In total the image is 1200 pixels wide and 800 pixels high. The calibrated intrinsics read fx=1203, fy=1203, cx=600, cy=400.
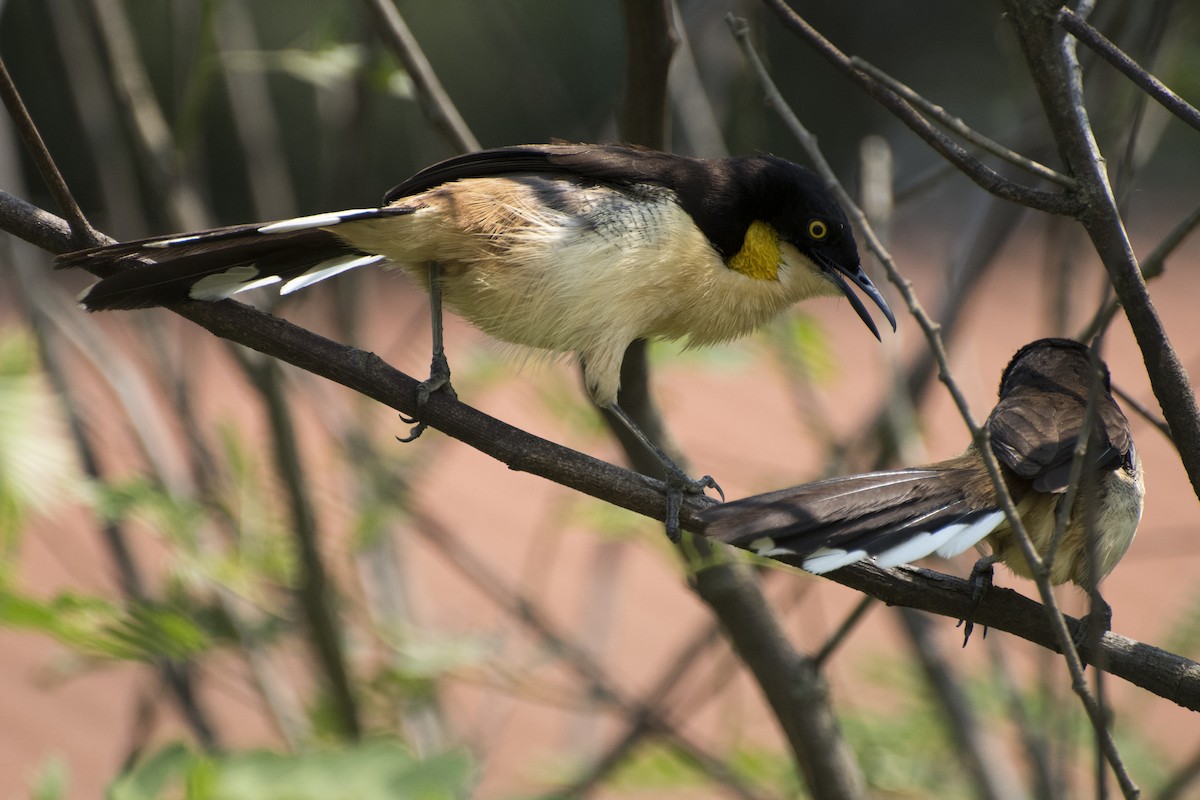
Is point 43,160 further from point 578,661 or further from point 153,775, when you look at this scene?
point 578,661

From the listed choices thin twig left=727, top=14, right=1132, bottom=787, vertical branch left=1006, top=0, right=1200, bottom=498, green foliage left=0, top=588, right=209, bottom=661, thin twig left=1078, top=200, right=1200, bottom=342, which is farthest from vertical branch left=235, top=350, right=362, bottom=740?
vertical branch left=1006, top=0, right=1200, bottom=498

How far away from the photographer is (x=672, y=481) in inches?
118

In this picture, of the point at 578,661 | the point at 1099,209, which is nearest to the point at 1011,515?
the point at 1099,209

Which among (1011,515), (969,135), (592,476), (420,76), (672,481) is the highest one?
(420,76)

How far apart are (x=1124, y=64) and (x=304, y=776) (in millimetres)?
2072

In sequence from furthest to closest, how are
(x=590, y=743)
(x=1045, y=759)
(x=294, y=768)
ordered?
(x=590, y=743) → (x=1045, y=759) → (x=294, y=768)

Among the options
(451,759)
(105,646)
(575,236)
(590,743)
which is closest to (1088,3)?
(575,236)

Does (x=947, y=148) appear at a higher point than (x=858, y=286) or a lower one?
lower

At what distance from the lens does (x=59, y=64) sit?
5230 mm

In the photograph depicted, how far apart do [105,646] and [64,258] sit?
1.23 meters

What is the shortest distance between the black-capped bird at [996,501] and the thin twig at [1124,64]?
2.05 ft

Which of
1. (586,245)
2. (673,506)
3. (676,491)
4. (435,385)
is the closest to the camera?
(673,506)

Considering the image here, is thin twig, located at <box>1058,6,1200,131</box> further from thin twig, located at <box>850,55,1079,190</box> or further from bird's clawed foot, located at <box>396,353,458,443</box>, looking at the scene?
bird's clawed foot, located at <box>396,353,458,443</box>

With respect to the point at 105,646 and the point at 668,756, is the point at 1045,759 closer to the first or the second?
the point at 668,756
